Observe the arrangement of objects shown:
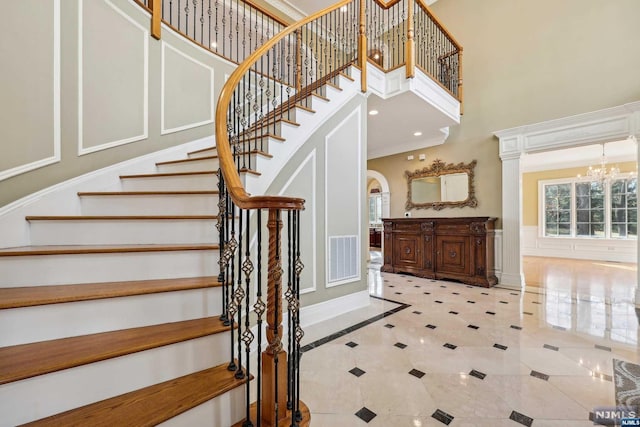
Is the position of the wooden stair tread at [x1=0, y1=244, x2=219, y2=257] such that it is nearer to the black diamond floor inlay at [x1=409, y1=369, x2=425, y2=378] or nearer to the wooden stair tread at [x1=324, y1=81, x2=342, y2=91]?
the black diamond floor inlay at [x1=409, y1=369, x2=425, y2=378]

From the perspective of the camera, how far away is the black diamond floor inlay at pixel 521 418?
153cm

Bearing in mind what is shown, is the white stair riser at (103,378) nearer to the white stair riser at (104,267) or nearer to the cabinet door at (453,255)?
the white stair riser at (104,267)

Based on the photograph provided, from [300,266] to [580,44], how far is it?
18.6 feet

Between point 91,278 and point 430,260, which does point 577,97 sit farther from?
point 91,278

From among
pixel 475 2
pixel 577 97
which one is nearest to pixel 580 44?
pixel 577 97

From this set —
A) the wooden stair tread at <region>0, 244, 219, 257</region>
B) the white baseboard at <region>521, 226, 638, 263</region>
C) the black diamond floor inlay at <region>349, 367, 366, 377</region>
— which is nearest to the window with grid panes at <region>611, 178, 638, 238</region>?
the white baseboard at <region>521, 226, 638, 263</region>

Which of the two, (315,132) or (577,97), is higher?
(577,97)

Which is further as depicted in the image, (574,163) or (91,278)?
(574,163)

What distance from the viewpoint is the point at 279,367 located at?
1.21 metres

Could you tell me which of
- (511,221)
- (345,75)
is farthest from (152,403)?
(511,221)

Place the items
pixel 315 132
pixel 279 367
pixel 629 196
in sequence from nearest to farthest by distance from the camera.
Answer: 1. pixel 279 367
2. pixel 315 132
3. pixel 629 196

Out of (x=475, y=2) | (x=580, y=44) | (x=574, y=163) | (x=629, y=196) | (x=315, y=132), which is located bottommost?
(x=629, y=196)

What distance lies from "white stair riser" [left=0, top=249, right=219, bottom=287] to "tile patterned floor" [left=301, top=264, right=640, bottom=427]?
112 centimetres

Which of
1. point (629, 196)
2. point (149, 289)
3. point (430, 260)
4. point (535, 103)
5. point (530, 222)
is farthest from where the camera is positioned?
point (530, 222)
